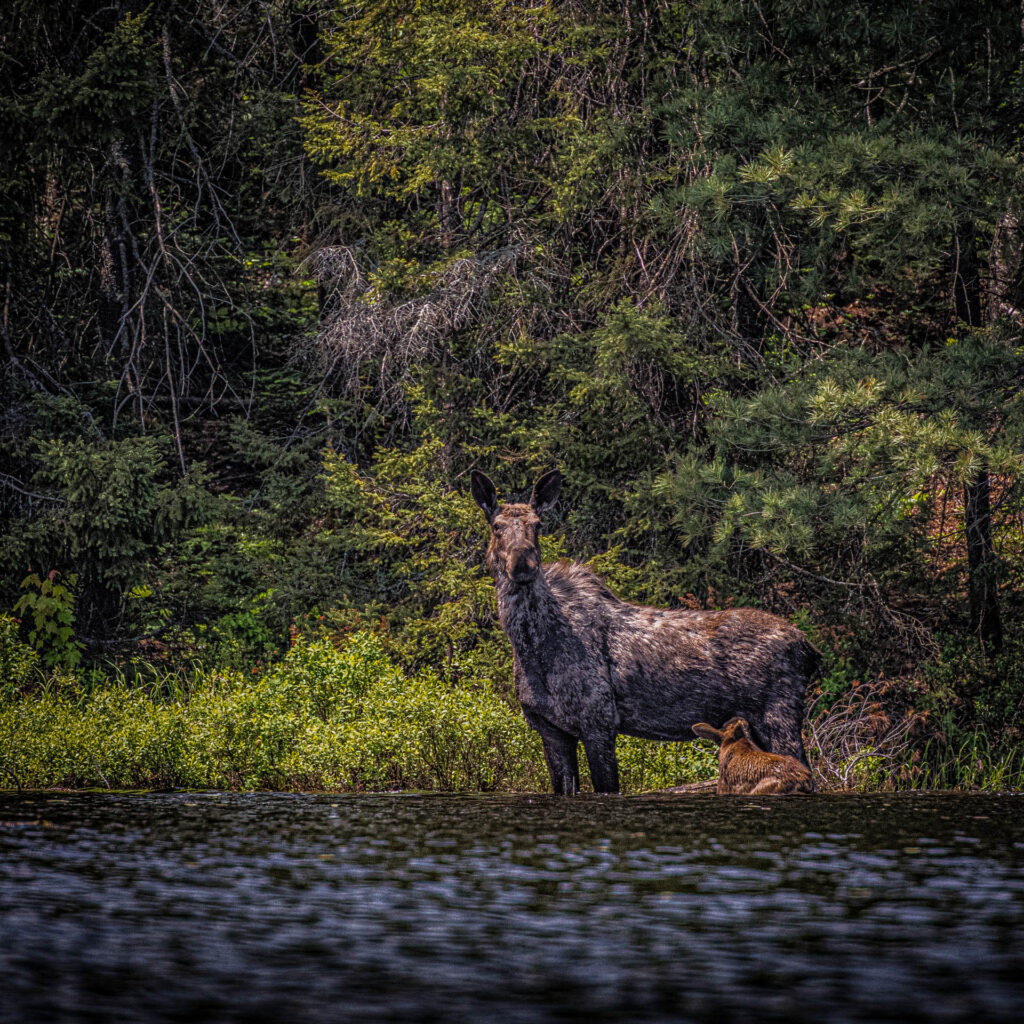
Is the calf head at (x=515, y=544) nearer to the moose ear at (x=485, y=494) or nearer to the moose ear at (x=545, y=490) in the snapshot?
the moose ear at (x=485, y=494)

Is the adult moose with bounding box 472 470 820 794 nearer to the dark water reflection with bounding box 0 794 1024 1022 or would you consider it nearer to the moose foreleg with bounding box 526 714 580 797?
the moose foreleg with bounding box 526 714 580 797

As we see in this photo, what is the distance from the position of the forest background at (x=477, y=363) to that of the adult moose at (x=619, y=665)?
1296 millimetres

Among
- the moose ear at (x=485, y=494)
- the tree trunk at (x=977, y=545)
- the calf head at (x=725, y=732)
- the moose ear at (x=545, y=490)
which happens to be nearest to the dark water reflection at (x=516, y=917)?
the calf head at (x=725, y=732)

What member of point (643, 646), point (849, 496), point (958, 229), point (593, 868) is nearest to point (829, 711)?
point (849, 496)

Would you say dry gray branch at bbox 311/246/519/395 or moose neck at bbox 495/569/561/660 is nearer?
moose neck at bbox 495/569/561/660

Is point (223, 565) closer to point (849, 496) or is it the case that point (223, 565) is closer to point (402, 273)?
point (402, 273)

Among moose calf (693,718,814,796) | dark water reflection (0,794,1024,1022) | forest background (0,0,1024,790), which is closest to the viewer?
dark water reflection (0,794,1024,1022)

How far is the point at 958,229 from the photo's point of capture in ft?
45.7

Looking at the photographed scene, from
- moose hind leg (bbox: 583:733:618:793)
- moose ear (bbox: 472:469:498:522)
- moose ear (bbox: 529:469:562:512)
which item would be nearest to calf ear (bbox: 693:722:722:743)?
moose hind leg (bbox: 583:733:618:793)

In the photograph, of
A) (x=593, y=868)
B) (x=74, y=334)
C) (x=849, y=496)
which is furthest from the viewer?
(x=74, y=334)

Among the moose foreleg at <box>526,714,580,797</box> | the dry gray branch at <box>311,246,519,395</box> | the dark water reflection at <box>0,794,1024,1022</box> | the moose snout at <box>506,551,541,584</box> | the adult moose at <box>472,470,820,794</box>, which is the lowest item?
the dark water reflection at <box>0,794,1024,1022</box>

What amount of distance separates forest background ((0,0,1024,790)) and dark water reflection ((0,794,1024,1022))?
4.14 meters

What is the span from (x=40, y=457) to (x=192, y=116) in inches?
232

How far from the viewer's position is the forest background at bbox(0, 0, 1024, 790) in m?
12.0
